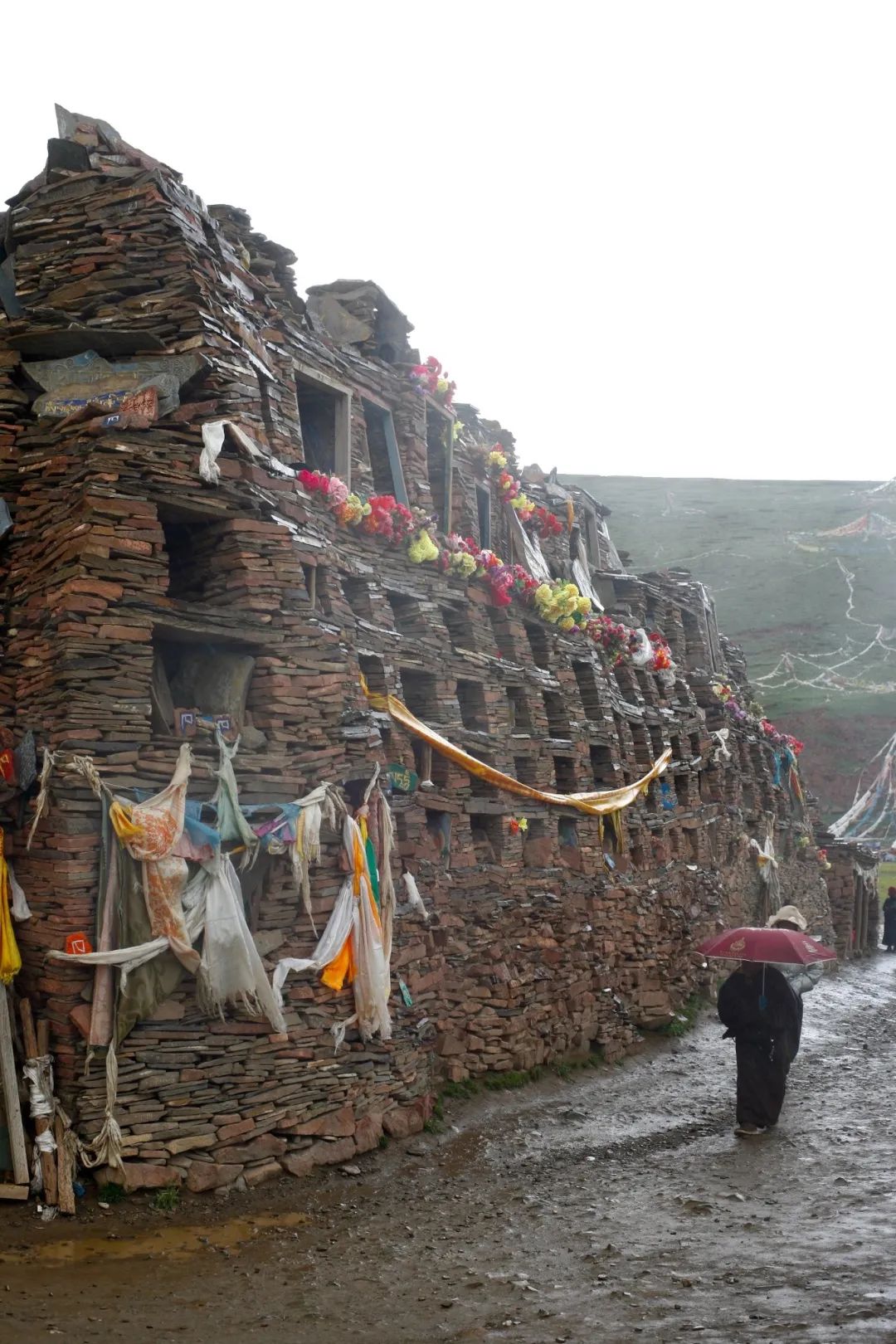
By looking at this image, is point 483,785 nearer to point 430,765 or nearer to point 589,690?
point 430,765

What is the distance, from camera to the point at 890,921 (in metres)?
43.0

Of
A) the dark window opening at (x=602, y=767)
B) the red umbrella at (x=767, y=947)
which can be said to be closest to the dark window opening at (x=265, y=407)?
the red umbrella at (x=767, y=947)

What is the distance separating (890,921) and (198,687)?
35595mm

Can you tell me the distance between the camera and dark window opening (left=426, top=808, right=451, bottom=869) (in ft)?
55.6

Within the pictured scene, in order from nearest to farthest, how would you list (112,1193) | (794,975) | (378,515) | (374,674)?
(112,1193) < (794,975) < (374,674) < (378,515)

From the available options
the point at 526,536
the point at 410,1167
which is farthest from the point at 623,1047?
the point at 526,536

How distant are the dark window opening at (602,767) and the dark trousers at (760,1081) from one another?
898 cm

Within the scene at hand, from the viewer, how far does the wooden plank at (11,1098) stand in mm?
10898

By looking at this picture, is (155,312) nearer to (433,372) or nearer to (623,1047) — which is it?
(433,372)

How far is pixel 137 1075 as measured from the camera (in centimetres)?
1128

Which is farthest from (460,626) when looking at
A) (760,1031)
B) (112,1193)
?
(112,1193)

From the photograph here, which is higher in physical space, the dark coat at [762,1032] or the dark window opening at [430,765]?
the dark window opening at [430,765]

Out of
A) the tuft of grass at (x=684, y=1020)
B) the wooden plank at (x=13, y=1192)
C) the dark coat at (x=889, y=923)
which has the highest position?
the wooden plank at (x=13, y=1192)

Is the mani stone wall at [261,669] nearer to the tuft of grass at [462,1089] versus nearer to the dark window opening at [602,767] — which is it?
the tuft of grass at [462,1089]
